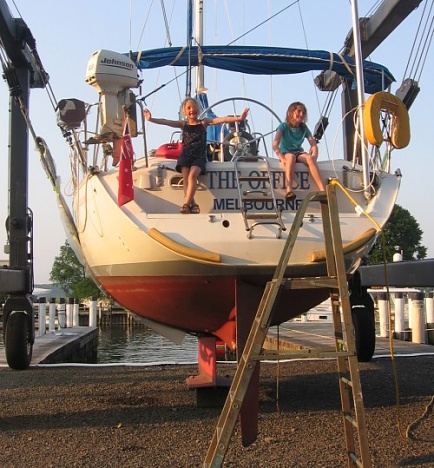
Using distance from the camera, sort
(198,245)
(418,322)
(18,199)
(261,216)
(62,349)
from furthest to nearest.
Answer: (418,322), (62,349), (18,199), (261,216), (198,245)

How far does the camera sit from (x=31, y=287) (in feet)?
29.9

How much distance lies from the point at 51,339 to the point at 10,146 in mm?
7039

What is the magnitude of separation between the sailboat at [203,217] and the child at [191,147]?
0.21 m

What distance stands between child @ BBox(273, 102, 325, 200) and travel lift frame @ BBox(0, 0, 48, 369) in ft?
12.7

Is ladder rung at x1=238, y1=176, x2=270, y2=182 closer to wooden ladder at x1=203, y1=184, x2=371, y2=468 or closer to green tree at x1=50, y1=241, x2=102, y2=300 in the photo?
wooden ladder at x1=203, y1=184, x2=371, y2=468

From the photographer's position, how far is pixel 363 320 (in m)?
8.90

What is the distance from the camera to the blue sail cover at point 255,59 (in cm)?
816

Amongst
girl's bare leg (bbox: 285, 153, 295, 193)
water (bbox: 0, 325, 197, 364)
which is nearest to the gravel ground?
girl's bare leg (bbox: 285, 153, 295, 193)

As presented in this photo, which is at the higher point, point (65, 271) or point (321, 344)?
point (65, 271)

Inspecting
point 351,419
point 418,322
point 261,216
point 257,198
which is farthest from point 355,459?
point 418,322

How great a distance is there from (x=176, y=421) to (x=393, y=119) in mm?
3390

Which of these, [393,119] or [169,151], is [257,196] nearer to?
[169,151]

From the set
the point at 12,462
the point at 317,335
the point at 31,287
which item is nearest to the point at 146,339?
the point at 317,335

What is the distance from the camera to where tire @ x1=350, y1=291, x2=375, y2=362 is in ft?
28.9
